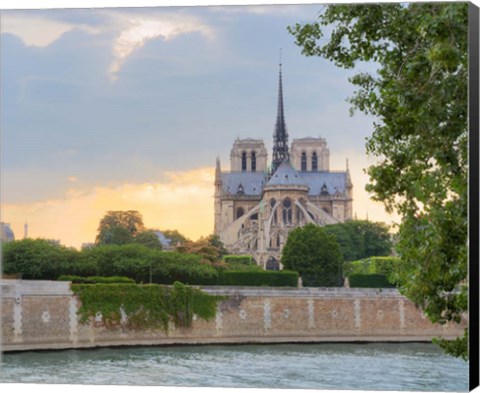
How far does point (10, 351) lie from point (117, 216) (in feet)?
14.3

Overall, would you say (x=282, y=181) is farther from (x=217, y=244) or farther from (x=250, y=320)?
(x=250, y=320)

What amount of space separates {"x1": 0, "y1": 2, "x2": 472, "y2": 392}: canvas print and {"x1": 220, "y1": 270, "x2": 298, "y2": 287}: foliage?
54 mm

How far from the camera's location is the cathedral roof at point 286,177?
19.6 metres

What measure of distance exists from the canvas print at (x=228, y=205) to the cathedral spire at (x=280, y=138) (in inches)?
2.0

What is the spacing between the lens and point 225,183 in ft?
59.8

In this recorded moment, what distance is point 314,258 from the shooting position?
1015 inches

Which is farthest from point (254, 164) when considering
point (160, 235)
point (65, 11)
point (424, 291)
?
point (424, 291)

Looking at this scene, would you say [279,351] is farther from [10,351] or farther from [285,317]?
[10,351]

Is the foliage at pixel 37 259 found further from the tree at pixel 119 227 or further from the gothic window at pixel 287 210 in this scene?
the gothic window at pixel 287 210

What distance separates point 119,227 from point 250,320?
674 cm

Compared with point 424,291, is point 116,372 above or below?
below

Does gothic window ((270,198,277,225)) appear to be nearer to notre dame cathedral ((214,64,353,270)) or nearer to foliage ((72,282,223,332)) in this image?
notre dame cathedral ((214,64,353,270))

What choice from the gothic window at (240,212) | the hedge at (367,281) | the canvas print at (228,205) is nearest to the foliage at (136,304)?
the canvas print at (228,205)

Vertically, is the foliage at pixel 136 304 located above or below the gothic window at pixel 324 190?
below
